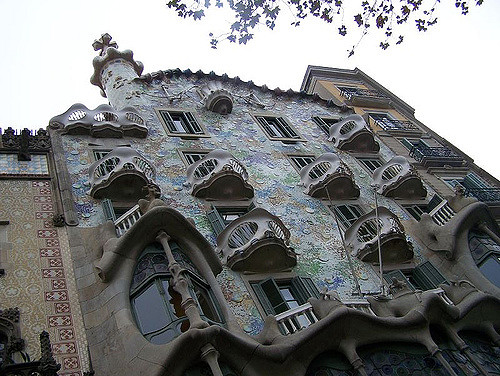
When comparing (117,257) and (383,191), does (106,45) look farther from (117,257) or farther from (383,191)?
(117,257)

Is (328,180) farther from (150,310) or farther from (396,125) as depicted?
(396,125)

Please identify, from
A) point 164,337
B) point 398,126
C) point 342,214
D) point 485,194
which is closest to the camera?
point 164,337

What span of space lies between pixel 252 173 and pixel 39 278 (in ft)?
26.5

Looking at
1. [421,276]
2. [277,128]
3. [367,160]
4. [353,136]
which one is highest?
[277,128]

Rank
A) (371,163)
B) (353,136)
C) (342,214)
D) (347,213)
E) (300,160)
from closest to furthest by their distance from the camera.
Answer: (342,214), (347,213), (300,160), (371,163), (353,136)

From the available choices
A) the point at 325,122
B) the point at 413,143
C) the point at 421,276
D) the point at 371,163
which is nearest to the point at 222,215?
the point at 421,276

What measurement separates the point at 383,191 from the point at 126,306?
10730mm

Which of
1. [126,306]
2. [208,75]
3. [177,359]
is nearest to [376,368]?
[177,359]

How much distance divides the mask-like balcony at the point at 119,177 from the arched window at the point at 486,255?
29.6 feet

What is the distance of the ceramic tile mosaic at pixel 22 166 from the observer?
45.6 feet

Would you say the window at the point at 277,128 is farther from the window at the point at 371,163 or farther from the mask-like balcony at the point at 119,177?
the mask-like balcony at the point at 119,177

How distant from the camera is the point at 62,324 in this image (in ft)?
33.1

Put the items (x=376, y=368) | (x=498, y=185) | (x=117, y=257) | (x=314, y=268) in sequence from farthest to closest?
(x=498, y=185), (x=314, y=268), (x=117, y=257), (x=376, y=368)

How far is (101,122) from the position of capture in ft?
55.9
